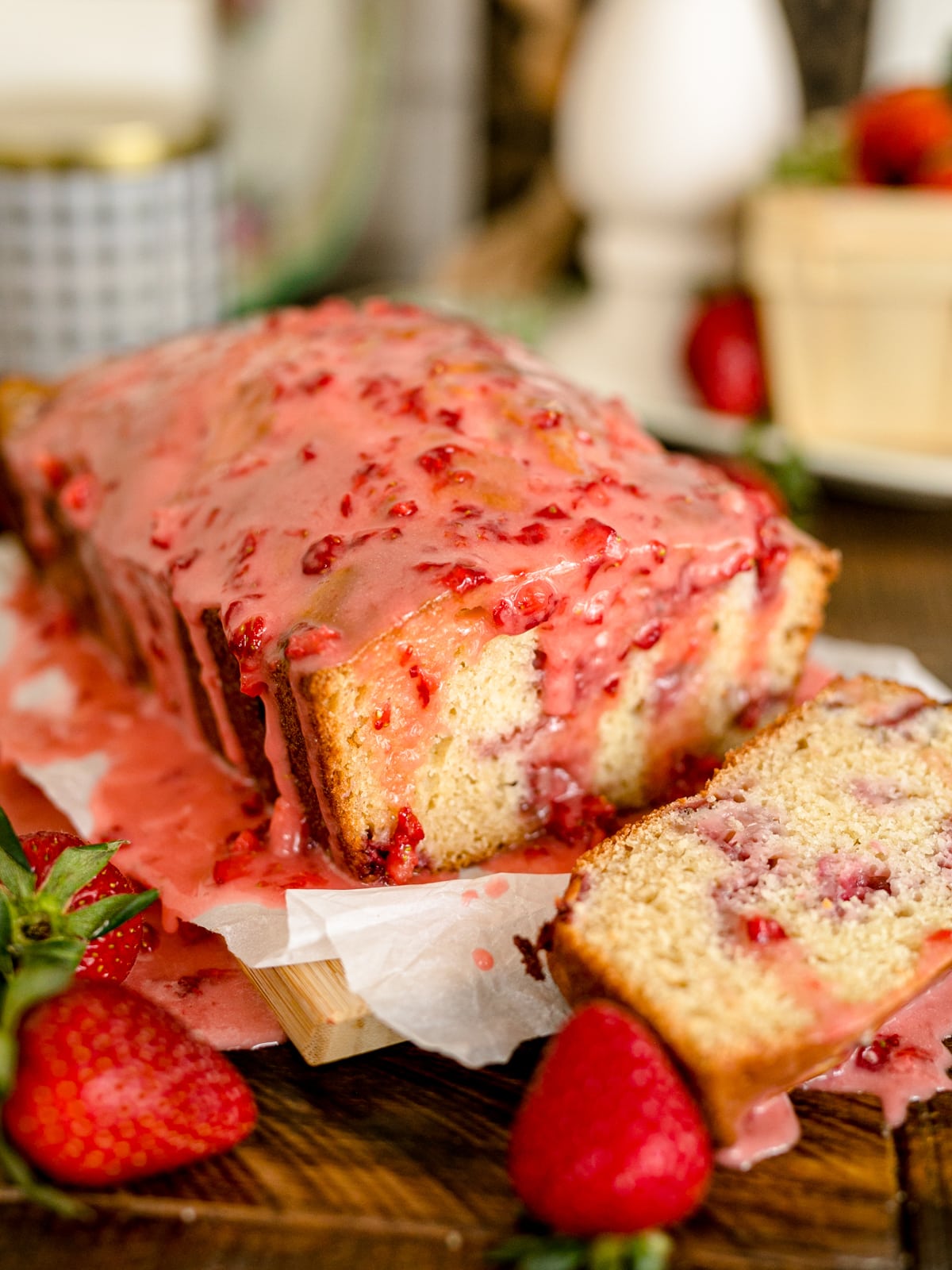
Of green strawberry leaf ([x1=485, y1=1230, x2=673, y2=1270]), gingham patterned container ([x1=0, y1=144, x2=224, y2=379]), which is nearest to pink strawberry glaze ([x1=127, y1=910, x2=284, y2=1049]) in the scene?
green strawberry leaf ([x1=485, y1=1230, x2=673, y2=1270])

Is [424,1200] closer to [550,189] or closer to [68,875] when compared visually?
[68,875]

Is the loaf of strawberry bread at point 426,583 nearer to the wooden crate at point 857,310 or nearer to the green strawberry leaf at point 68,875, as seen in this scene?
the green strawberry leaf at point 68,875

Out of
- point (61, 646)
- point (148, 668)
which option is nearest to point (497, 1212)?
point (148, 668)

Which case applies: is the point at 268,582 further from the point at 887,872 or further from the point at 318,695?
the point at 887,872

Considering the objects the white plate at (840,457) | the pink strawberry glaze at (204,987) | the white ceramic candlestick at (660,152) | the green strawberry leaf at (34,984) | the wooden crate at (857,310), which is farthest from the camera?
the white ceramic candlestick at (660,152)

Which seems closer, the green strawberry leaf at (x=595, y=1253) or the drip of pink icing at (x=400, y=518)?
the green strawberry leaf at (x=595, y=1253)

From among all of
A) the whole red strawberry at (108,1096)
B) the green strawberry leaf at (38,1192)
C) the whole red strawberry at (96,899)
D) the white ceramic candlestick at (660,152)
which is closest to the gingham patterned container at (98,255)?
the white ceramic candlestick at (660,152)

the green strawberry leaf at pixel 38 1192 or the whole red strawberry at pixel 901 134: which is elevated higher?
the whole red strawberry at pixel 901 134
